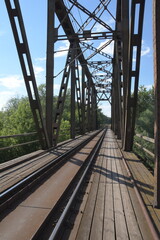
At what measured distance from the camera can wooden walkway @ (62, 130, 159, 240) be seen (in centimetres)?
243

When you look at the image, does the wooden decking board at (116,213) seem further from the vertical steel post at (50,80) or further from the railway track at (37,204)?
the vertical steel post at (50,80)

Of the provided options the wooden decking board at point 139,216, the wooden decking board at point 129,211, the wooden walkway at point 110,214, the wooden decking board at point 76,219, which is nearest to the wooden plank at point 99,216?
the wooden walkway at point 110,214

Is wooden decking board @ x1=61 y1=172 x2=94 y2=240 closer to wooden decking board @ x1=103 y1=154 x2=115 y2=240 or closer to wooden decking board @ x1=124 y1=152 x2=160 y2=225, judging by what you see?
wooden decking board @ x1=103 y1=154 x2=115 y2=240

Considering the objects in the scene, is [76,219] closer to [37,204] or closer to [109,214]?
[109,214]

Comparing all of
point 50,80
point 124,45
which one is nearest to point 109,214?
point 124,45

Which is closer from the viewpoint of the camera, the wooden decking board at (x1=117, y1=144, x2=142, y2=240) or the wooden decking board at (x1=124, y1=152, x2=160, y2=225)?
the wooden decking board at (x1=117, y1=144, x2=142, y2=240)

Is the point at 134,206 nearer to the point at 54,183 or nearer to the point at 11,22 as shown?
the point at 54,183

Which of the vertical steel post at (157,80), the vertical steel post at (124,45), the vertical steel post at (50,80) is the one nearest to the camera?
the vertical steel post at (157,80)

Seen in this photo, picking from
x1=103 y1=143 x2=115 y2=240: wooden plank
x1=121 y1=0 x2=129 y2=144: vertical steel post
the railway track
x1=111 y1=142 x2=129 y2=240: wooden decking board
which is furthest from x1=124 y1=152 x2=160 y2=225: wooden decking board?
x1=121 y1=0 x2=129 y2=144: vertical steel post

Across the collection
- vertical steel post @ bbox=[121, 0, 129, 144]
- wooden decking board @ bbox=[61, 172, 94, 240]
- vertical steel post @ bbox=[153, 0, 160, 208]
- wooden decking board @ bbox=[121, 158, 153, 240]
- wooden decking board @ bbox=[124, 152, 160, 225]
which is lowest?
wooden decking board @ bbox=[61, 172, 94, 240]

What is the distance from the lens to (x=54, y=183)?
438 centimetres

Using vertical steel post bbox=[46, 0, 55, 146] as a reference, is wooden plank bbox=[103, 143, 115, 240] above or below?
below

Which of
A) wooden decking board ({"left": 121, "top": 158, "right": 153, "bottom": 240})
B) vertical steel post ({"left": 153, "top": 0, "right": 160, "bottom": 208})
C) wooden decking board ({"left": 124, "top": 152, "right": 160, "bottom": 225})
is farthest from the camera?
vertical steel post ({"left": 153, "top": 0, "right": 160, "bottom": 208})

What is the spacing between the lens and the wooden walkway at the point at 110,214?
2.43m
